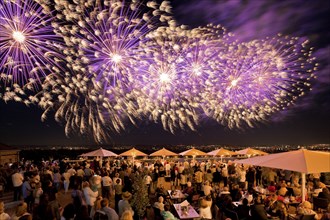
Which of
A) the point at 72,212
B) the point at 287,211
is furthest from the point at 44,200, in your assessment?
the point at 287,211

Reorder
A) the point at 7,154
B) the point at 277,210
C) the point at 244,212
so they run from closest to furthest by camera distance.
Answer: the point at 244,212 → the point at 277,210 → the point at 7,154

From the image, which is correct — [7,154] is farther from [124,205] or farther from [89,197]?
[124,205]

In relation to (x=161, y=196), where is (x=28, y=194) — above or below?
below

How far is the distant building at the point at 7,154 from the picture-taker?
26908mm

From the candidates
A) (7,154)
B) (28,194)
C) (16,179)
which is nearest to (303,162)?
(28,194)

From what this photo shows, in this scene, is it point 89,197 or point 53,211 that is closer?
point 53,211

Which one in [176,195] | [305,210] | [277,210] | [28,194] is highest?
[305,210]

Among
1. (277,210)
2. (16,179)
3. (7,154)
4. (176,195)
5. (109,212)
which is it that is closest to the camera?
(109,212)

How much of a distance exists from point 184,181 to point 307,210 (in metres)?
8.63

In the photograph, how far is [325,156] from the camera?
28.4ft

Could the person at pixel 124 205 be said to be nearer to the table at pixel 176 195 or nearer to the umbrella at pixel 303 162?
the table at pixel 176 195

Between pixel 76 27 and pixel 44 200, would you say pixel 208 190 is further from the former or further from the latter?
pixel 76 27

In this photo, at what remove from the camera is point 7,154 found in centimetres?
2773

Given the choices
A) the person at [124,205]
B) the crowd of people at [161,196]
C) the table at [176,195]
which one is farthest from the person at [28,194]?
the table at [176,195]
